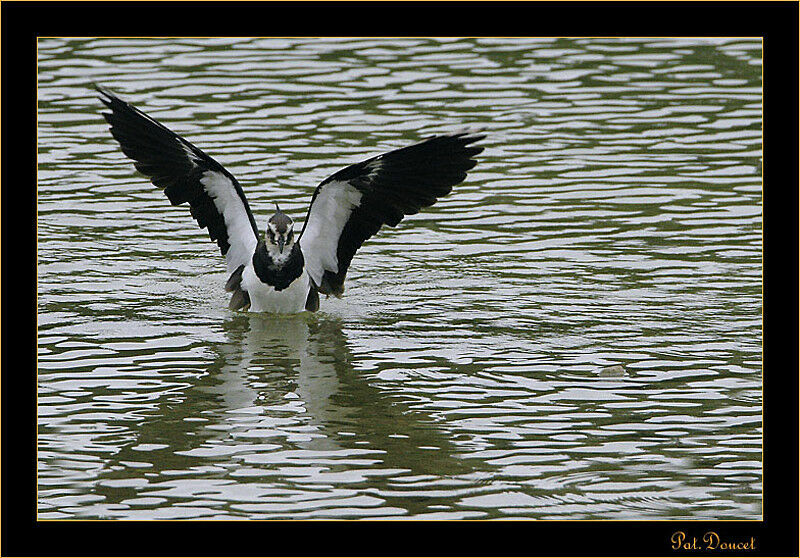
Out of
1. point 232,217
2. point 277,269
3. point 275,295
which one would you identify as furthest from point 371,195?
point 232,217

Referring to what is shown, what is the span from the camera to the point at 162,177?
1076cm

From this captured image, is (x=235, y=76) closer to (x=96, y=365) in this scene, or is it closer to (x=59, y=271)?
(x=59, y=271)

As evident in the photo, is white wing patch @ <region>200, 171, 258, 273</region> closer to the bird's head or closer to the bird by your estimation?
the bird

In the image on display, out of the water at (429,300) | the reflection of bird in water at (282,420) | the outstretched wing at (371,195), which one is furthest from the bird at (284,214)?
the reflection of bird in water at (282,420)

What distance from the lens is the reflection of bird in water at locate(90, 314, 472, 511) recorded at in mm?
7805

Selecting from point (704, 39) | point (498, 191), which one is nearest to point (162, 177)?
point (498, 191)

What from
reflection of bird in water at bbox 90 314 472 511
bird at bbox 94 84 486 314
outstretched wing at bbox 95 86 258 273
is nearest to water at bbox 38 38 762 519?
reflection of bird in water at bbox 90 314 472 511

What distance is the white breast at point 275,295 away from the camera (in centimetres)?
1064

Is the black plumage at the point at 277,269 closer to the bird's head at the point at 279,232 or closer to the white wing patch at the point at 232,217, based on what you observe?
the bird's head at the point at 279,232

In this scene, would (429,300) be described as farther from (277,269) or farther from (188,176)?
(188,176)

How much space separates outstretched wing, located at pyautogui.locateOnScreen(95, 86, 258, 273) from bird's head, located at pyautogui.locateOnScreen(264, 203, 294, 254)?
276mm

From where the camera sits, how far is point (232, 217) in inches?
432

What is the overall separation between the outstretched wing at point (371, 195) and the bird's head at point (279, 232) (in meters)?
0.23

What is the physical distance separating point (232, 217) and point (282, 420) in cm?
287
